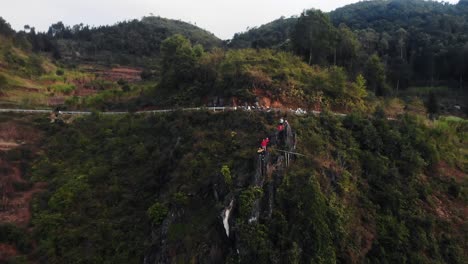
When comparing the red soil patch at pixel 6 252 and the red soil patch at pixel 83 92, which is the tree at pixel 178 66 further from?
the red soil patch at pixel 6 252

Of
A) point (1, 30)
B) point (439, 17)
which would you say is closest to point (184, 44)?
point (1, 30)

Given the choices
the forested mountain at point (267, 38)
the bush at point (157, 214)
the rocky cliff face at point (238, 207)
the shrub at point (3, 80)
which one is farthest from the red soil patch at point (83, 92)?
the rocky cliff face at point (238, 207)

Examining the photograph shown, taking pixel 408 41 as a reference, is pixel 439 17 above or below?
above

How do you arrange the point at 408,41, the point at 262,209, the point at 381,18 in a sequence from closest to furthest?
the point at 262,209
the point at 408,41
the point at 381,18

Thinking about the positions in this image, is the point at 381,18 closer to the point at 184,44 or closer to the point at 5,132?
the point at 184,44

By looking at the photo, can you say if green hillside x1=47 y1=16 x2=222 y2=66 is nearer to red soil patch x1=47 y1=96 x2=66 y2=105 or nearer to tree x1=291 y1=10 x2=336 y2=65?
red soil patch x1=47 y1=96 x2=66 y2=105

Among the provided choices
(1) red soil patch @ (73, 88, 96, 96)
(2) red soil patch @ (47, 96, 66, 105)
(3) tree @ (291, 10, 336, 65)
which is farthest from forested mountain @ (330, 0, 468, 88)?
(2) red soil patch @ (47, 96, 66, 105)

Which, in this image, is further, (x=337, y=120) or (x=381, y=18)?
(x=381, y=18)
